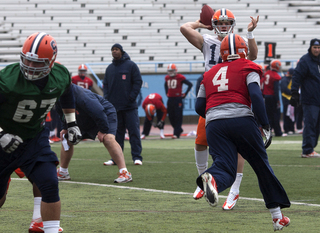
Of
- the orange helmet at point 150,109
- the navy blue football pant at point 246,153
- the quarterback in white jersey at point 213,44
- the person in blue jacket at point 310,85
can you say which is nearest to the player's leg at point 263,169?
the navy blue football pant at point 246,153

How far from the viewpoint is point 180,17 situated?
26.1m

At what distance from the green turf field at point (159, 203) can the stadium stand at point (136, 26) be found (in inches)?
641

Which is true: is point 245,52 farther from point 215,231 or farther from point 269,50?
point 269,50

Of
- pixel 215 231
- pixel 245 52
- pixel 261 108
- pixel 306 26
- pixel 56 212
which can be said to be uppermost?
pixel 245 52

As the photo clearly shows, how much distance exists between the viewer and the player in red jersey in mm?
3961

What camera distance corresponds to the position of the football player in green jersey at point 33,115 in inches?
140

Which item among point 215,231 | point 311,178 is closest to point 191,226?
point 215,231

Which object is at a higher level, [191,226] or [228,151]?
[228,151]

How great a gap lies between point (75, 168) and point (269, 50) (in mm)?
11154

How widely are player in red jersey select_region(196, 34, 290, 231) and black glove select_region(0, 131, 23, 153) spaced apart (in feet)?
4.59

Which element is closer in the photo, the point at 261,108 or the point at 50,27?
the point at 261,108

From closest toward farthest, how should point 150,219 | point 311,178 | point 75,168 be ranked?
1. point 150,219
2. point 311,178
3. point 75,168

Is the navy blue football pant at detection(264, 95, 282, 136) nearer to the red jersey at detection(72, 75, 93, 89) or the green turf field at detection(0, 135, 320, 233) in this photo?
the red jersey at detection(72, 75, 93, 89)

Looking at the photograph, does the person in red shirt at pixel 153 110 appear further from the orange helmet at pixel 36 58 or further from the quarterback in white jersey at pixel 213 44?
the orange helmet at pixel 36 58
